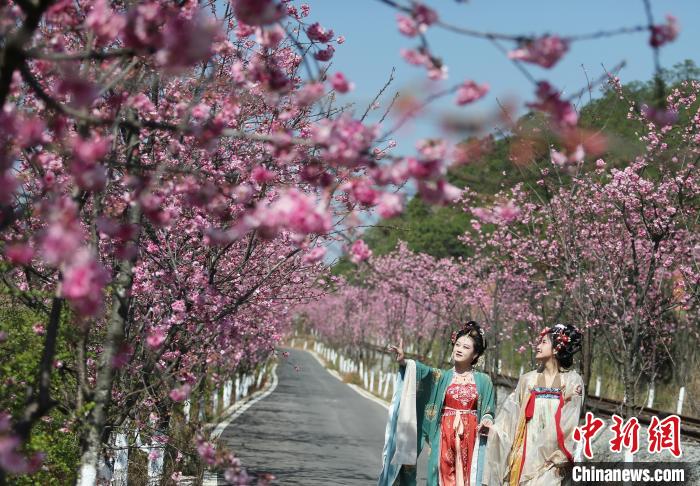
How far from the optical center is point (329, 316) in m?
85.9

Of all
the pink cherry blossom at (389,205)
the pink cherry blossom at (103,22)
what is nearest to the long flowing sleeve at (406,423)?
the pink cherry blossom at (389,205)

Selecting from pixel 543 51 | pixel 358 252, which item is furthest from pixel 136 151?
pixel 543 51

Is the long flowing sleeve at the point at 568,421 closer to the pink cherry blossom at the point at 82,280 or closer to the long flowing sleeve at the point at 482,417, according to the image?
the long flowing sleeve at the point at 482,417

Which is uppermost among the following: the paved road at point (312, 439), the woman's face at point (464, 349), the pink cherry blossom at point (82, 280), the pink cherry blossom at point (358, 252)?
the pink cherry blossom at point (358, 252)

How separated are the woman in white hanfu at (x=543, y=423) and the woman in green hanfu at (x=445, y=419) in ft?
0.62

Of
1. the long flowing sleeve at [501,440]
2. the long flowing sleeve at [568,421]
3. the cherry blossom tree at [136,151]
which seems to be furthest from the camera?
the long flowing sleeve at [501,440]

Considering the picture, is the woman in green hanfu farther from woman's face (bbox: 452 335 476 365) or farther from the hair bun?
the hair bun

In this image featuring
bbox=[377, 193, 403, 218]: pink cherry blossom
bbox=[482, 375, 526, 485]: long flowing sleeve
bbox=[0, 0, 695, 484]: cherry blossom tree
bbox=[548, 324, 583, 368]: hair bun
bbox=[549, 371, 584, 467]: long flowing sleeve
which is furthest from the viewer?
bbox=[482, 375, 526, 485]: long flowing sleeve

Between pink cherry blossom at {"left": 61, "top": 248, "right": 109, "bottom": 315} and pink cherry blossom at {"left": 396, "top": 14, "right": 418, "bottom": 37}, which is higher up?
pink cherry blossom at {"left": 396, "top": 14, "right": 418, "bottom": 37}

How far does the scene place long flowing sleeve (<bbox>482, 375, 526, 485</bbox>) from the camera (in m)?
9.50

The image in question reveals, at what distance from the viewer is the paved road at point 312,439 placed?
1484 centimetres

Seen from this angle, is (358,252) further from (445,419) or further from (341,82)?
(445,419)

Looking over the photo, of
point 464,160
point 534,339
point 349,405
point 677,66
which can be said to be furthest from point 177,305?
point 677,66

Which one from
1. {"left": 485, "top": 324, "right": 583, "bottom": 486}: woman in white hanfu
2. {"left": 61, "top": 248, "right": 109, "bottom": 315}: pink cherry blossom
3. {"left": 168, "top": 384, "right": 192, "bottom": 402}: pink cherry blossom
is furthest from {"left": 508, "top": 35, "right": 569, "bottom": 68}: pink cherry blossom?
{"left": 485, "top": 324, "right": 583, "bottom": 486}: woman in white hanfu
